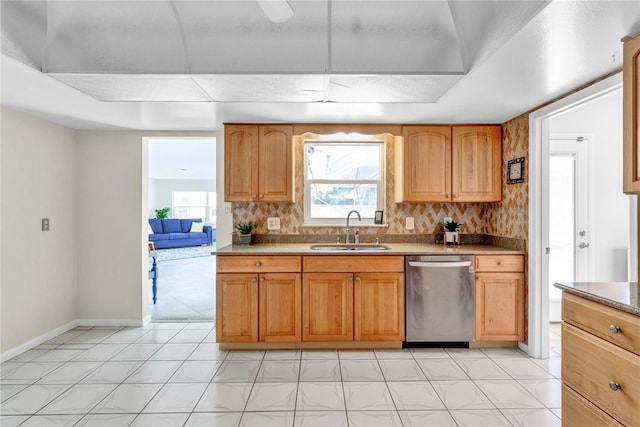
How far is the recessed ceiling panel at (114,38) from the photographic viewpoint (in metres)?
1.92

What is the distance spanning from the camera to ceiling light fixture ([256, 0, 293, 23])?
4.05 ft

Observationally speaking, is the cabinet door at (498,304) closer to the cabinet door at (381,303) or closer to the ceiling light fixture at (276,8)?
the cabinet door at (381,303)

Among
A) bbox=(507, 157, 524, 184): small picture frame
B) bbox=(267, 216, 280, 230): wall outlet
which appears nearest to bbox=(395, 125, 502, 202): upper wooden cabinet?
bbox=(507, 157, 524, 184): small picture frame

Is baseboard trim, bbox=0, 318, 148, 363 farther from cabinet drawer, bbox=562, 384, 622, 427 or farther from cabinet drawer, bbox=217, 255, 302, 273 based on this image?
cabinet drawer, bbox=562, 384, 622, 427

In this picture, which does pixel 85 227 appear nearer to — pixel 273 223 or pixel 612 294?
pixel 273 223

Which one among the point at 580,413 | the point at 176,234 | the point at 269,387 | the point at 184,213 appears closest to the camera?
the point at 580,413

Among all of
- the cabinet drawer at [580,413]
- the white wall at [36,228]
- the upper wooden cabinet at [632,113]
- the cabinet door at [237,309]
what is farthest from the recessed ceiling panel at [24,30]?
the cabinet drawer at [580,413]

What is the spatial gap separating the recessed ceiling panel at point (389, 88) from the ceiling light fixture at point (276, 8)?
78 cm

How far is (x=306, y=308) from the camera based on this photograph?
3.04 metres

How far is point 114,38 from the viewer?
1.99 m

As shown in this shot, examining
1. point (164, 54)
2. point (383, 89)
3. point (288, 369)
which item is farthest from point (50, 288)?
point (383, 89)

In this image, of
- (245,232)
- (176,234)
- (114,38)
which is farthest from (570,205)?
(176,234)

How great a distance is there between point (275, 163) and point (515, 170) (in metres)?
2.28

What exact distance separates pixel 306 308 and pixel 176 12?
237 cm
